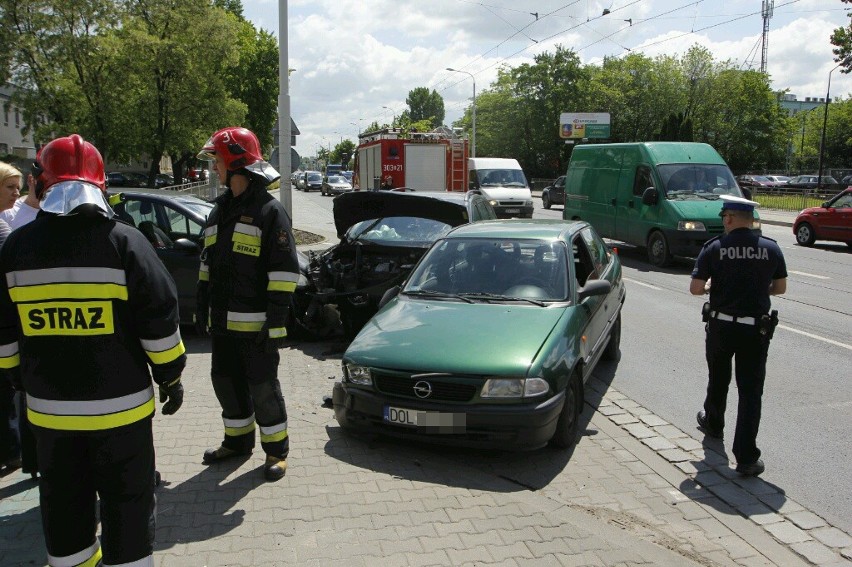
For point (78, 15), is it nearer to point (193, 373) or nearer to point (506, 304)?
point (193, 373)

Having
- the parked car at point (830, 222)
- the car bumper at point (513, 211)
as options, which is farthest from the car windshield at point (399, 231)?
the car bumper at point (513, 211)

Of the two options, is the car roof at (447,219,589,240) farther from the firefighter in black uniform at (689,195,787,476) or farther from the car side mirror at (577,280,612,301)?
the firefighter in black uniform at (689,195,787,476)

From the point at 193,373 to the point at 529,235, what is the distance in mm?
3432

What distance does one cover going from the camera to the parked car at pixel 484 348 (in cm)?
457

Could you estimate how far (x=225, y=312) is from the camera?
14.3 ft

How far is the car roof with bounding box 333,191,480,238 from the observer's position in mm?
7945

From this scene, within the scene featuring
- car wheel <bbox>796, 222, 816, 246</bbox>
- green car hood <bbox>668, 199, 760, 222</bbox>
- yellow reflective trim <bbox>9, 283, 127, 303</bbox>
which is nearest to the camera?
yellow reflective trim <bbox>9, 283, 127, 303</bbox>

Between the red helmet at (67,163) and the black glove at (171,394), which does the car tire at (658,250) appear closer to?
the black glove at (171,394)

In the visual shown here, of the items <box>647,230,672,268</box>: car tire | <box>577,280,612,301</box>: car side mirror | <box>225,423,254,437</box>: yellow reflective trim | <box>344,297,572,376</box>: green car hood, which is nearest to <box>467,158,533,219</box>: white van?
<box>647,230,672,268</box>: car tire

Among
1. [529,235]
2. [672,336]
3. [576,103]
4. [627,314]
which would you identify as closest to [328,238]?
[627,314]

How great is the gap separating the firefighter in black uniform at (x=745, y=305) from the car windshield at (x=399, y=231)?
392 centimetres

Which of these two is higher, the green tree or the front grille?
the green tree

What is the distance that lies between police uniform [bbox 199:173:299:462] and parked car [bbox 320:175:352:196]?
4294cm

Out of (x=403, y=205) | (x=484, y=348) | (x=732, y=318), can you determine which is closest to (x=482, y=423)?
(x=484, y=348)
